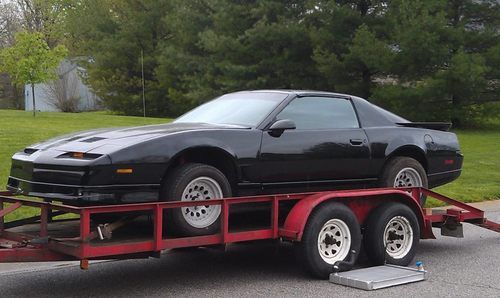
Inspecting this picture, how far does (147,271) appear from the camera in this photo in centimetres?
764

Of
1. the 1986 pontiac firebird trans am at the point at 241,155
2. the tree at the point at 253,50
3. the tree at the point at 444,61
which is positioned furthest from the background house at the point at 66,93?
the 1986 pontiac firebird trans am at the point at 241,155

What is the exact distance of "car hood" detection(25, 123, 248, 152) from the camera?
6.20 m

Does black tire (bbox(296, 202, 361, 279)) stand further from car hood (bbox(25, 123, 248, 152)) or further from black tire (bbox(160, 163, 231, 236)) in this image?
car hood (bbox(25, 123, 248, 152))

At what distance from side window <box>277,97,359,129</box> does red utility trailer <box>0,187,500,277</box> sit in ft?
2.62

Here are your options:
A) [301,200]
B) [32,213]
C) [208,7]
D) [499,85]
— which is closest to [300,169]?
[301,200]

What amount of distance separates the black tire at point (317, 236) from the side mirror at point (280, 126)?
86 cm

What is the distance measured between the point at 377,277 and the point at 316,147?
1.47 m

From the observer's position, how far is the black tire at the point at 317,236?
6.91 m

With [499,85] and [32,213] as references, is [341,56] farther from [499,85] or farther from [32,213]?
[32,213]

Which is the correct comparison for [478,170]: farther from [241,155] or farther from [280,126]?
[241,155]

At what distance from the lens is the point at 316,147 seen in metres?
7.30

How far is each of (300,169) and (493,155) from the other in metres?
16.2

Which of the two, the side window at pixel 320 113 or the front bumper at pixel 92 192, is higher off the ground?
the side window at pixel 320 113

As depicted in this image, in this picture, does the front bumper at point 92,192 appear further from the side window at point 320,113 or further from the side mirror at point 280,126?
the side window at point 320,113
